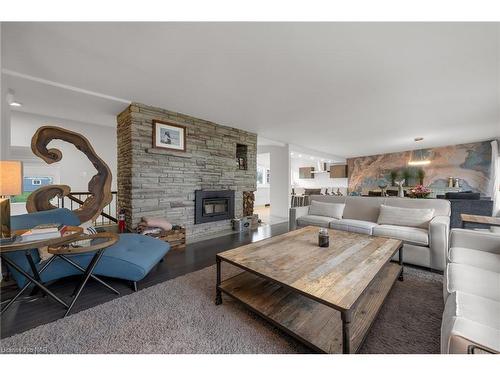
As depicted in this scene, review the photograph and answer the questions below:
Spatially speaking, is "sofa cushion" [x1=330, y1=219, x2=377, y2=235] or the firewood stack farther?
the firewood stack

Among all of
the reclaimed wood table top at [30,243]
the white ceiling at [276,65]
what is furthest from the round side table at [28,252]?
the white ceiling at [276,65]

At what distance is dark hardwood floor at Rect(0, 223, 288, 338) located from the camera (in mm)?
1443

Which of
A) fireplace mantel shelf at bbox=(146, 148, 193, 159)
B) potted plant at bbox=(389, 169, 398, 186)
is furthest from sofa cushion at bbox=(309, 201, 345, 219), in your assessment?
potted plant at bbox=(389, 169, 398, 186)

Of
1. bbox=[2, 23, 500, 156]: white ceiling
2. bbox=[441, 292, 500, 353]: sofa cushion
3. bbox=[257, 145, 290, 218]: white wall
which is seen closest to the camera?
bbox=[441, 292, 500, 353]: sofa cushion

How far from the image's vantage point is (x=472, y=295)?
1.13 meters

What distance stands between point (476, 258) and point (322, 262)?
1281 mm

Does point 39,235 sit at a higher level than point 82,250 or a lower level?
higher

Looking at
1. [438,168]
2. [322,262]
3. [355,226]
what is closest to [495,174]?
[438,168]

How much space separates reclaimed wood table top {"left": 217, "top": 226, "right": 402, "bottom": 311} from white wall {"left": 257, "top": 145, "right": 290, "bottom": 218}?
373 cm

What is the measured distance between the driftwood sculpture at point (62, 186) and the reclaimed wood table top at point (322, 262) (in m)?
2.08

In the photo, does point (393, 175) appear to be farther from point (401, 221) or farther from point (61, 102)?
point (61, 102)

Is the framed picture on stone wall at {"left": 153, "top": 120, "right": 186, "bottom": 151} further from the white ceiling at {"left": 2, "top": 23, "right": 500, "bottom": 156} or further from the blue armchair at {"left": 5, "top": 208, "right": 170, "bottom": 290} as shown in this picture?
the blue armchair at {"left": 5, "top": 208, "right": 170, "bottom": 290}

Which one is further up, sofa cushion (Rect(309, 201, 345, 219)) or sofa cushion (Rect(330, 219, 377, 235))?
sofa cushion (Rect(309, 201, 345, 219))

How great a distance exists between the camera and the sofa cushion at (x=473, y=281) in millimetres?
1193
